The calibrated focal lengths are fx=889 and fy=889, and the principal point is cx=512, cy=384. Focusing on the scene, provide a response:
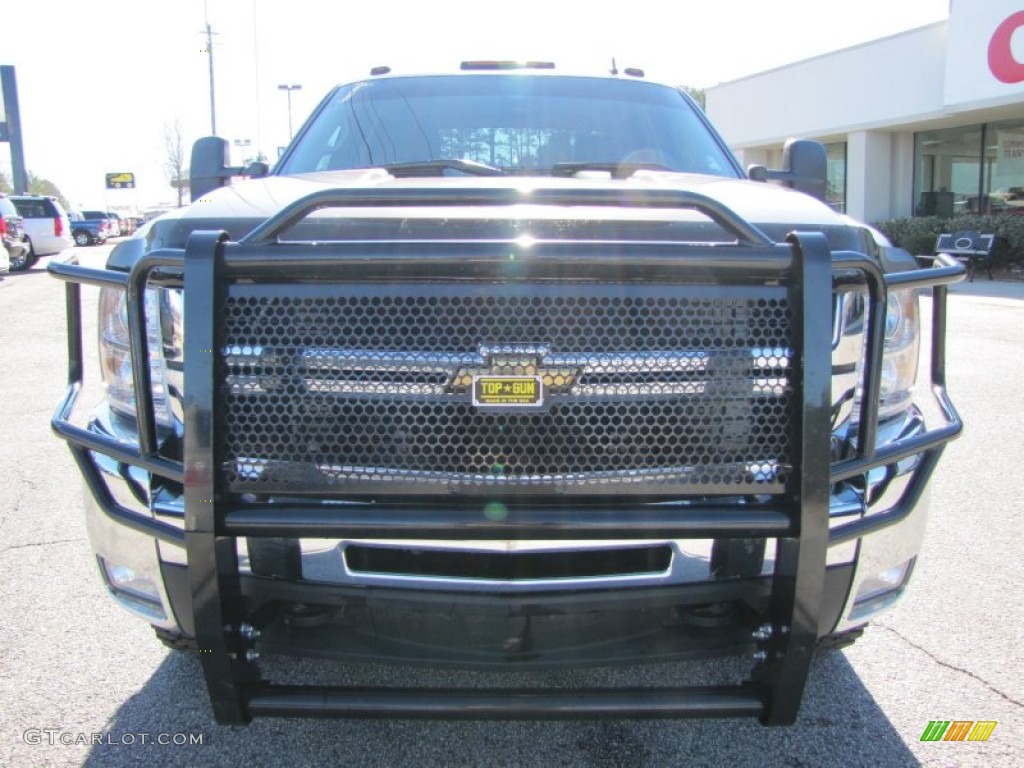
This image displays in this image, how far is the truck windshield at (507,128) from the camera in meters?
3.73

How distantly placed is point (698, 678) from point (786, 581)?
3.35 feet

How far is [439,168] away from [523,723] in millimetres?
1930

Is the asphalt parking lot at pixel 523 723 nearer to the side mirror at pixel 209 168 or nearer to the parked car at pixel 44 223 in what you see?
the side mirror at pixel 209 168

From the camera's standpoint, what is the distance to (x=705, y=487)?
1972mm

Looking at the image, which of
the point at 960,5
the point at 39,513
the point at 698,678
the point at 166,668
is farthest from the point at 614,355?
the point at 960,5

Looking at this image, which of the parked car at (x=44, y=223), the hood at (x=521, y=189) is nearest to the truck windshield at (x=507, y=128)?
the hood at (x=521, y=189)

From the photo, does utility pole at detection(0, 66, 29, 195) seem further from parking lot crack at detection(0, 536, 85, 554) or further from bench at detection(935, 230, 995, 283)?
parking lot crack at detection(0, 536, 85, 554)

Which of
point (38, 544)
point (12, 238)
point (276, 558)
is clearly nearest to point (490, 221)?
point (276, 558)

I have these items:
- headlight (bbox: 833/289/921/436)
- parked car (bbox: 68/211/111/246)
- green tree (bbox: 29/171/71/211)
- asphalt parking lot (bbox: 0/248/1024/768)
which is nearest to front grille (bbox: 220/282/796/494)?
headlight (bbox: 833/289/921/436)

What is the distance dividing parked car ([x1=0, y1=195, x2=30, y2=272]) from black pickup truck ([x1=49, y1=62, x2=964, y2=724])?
19.4 m

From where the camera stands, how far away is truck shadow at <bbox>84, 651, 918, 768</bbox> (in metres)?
2.54

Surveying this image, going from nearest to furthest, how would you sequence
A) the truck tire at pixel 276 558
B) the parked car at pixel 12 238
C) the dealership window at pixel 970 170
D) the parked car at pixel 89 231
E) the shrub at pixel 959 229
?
the truck tire at pixel 276 558 → the shrub at pixel 959 229 → the parked car at pixel 12 238 → the dealership window at pixel 970 170 → the parked car at pixel 89 231

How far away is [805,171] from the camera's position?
12.4ft

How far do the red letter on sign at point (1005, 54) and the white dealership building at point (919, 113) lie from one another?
0.8 inches
